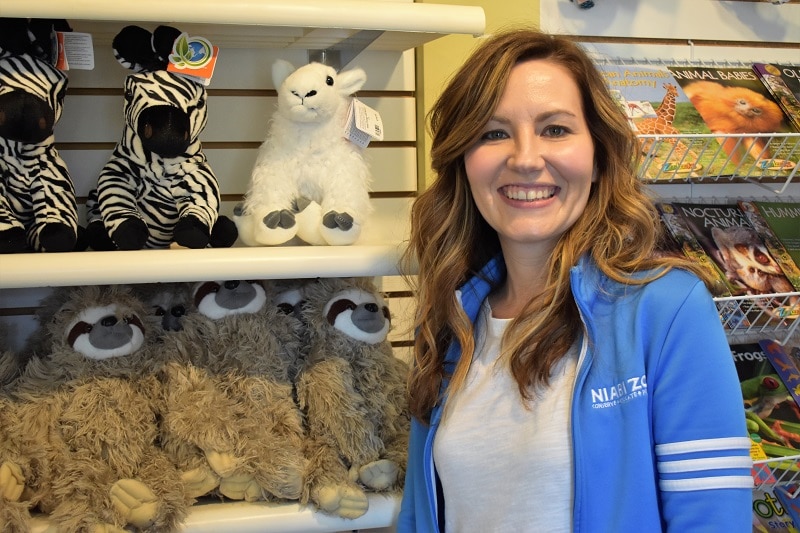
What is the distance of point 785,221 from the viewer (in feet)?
5.66

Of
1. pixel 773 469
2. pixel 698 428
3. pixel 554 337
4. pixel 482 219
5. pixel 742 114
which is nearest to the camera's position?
pixel 698 428

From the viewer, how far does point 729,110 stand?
1647 millimetres

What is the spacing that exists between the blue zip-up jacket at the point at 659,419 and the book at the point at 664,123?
0.60 meters

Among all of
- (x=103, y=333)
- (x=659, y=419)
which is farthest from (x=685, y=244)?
(x=103, y=333)

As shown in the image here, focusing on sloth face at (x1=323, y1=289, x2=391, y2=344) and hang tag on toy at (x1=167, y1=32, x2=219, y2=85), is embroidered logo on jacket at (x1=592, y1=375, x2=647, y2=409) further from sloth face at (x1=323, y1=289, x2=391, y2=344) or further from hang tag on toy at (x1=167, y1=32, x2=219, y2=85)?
hang tag on toy at (x1=167, y1=32, x2=219, y2=85)

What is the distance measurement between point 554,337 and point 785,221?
96 cm

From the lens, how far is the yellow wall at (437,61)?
63.0 inches

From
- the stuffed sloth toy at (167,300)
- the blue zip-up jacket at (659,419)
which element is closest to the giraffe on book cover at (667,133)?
the blue zip-up jacket at (659,419)

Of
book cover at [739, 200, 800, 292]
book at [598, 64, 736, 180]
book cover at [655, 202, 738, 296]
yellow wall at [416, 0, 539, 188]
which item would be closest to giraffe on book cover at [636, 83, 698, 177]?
book at [598, 64, 736, 180]

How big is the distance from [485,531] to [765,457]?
0.72m

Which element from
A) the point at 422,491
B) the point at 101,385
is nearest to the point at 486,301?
the point at 422,491

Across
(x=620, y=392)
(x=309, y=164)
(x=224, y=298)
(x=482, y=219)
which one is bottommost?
(x=620, y=392)

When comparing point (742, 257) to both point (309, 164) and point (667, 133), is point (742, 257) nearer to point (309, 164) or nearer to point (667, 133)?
point (667, 133)

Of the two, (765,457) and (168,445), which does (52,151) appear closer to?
(168,445)
